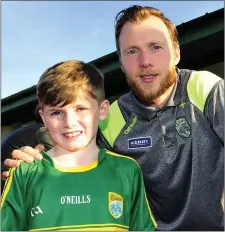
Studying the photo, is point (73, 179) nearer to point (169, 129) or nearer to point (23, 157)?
point (23, 157)

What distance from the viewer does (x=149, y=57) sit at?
98.5 inches

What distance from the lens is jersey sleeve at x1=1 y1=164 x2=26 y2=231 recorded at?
196 centimetres

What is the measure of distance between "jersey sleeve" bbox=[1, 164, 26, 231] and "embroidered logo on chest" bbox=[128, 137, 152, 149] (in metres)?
0.77

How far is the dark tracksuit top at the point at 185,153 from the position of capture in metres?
2.37

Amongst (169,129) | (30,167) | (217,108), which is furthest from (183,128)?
(30,167)

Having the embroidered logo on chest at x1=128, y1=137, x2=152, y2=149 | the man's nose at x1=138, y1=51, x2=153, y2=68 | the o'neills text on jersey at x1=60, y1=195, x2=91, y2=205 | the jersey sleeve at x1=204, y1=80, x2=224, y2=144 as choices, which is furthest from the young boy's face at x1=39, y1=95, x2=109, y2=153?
the jersey sleeve at x1=204, y1=80, x2=224, y2=144

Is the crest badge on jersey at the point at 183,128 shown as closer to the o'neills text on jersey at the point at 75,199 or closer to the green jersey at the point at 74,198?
the green jersey at the point at 74,198

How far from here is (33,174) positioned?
2.02m

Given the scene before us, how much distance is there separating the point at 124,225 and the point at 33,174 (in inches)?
20.8

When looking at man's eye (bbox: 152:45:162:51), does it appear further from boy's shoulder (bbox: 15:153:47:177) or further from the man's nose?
boy's shoulder (bbox: 15:153:47:177)

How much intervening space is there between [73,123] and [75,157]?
197mm

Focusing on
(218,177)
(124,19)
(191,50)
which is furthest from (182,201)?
(191,50)

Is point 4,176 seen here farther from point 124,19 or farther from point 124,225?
point 124,19

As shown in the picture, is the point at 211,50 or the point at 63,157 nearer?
the point at 63,157
